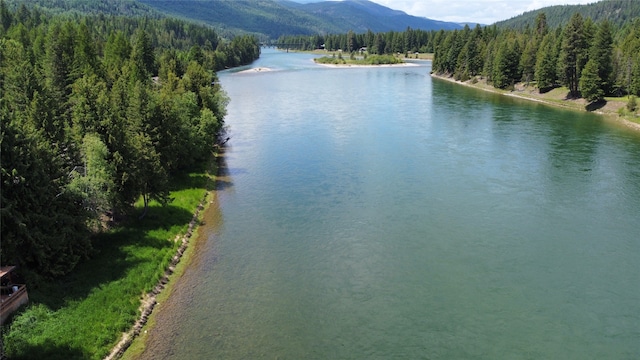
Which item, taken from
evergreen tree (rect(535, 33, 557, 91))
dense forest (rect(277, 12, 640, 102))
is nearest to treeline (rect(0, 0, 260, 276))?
dense forest (rect(277, 12, 640, 102))

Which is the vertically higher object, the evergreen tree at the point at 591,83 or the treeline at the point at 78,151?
the evergreen tree at the point at 591,83

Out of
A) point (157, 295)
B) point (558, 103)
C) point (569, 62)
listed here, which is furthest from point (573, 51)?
point (157, 295)

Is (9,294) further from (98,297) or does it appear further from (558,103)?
(558,103)

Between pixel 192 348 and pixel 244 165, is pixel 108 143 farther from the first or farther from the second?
pixel 244 165

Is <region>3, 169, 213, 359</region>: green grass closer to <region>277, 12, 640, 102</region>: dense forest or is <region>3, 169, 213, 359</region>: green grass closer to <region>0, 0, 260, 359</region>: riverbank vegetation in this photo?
<region>0, 0, 260, 359</region>: riverbank vegetation

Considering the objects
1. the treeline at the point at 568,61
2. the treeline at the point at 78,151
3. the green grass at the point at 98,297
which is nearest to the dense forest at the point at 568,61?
the treeline at the point at 568,61

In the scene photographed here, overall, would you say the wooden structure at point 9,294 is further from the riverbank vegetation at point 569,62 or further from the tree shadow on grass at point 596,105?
the tree shadow on grass at point 596,105

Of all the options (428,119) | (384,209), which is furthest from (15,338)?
(428,119)
